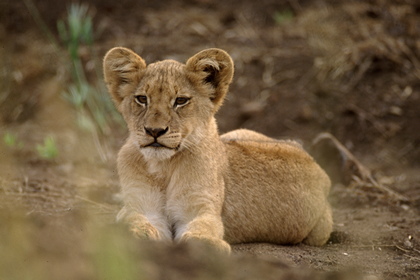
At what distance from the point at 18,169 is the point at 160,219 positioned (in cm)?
295

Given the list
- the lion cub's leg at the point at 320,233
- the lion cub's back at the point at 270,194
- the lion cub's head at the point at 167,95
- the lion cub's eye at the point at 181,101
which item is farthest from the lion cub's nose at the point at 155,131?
the lion cub's leg at the point at 320,233

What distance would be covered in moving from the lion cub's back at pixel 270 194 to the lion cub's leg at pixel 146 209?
558 millimetres

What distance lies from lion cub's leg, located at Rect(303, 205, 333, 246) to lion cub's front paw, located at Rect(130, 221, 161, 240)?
5.22ft

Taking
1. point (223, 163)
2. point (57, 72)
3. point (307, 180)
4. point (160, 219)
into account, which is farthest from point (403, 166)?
point (57, 72)

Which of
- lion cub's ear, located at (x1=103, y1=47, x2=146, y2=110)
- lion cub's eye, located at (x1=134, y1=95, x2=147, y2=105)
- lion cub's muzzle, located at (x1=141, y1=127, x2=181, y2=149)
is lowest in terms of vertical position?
lion cub's muzzle, located at (x1=141, y1=127, x2=181, y2=149)

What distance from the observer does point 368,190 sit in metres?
7.04

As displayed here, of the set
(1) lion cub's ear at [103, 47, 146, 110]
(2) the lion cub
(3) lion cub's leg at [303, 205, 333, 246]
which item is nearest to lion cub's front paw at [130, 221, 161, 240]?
(2) the lion cub

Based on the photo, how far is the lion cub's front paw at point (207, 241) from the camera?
13.5 feet

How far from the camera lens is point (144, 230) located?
13.9 feet

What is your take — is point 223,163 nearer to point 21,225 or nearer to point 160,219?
point 160,219

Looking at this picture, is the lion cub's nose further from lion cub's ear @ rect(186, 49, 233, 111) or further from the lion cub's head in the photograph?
lion cub's ear @ rect(186, 49, 233, 111)

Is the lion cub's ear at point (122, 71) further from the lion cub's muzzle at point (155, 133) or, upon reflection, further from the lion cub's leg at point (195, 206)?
the lion cub's leg at point (195, 206)

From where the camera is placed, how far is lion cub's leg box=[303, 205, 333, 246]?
18.0ft

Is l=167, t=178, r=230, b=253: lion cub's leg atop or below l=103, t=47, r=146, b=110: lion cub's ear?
below
